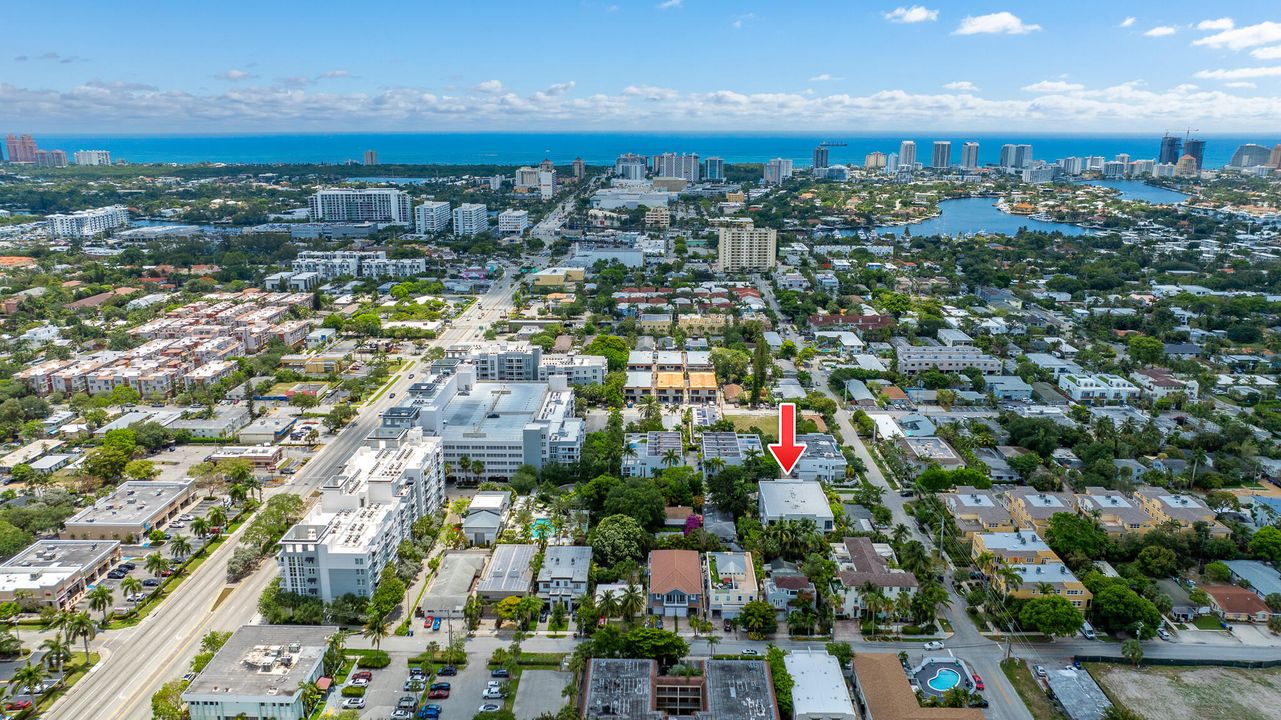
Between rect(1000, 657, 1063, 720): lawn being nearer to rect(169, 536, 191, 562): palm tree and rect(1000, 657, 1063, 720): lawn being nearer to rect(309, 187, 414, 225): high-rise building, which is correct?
rect(169, 536, 191, 562): palm tree

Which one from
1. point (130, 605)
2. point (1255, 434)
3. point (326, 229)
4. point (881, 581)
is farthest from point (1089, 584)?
point (326, 229)

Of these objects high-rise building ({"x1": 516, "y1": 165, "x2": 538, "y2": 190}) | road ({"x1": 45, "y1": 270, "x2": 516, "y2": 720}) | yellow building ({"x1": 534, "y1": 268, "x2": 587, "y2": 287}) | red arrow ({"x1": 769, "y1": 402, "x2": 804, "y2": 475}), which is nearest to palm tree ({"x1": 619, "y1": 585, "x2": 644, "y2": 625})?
red arrow ({"x1": 769, "y1": 402, "x2": 804, "y2": 475})

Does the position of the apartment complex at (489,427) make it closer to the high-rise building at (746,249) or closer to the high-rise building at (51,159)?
the high-rise building at (746,249)

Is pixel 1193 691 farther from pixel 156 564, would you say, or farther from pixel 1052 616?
pixel 156 564

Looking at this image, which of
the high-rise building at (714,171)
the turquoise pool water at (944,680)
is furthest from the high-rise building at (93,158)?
the turquoise pool water at (944,680)

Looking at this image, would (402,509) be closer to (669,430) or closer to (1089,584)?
(669,430)
